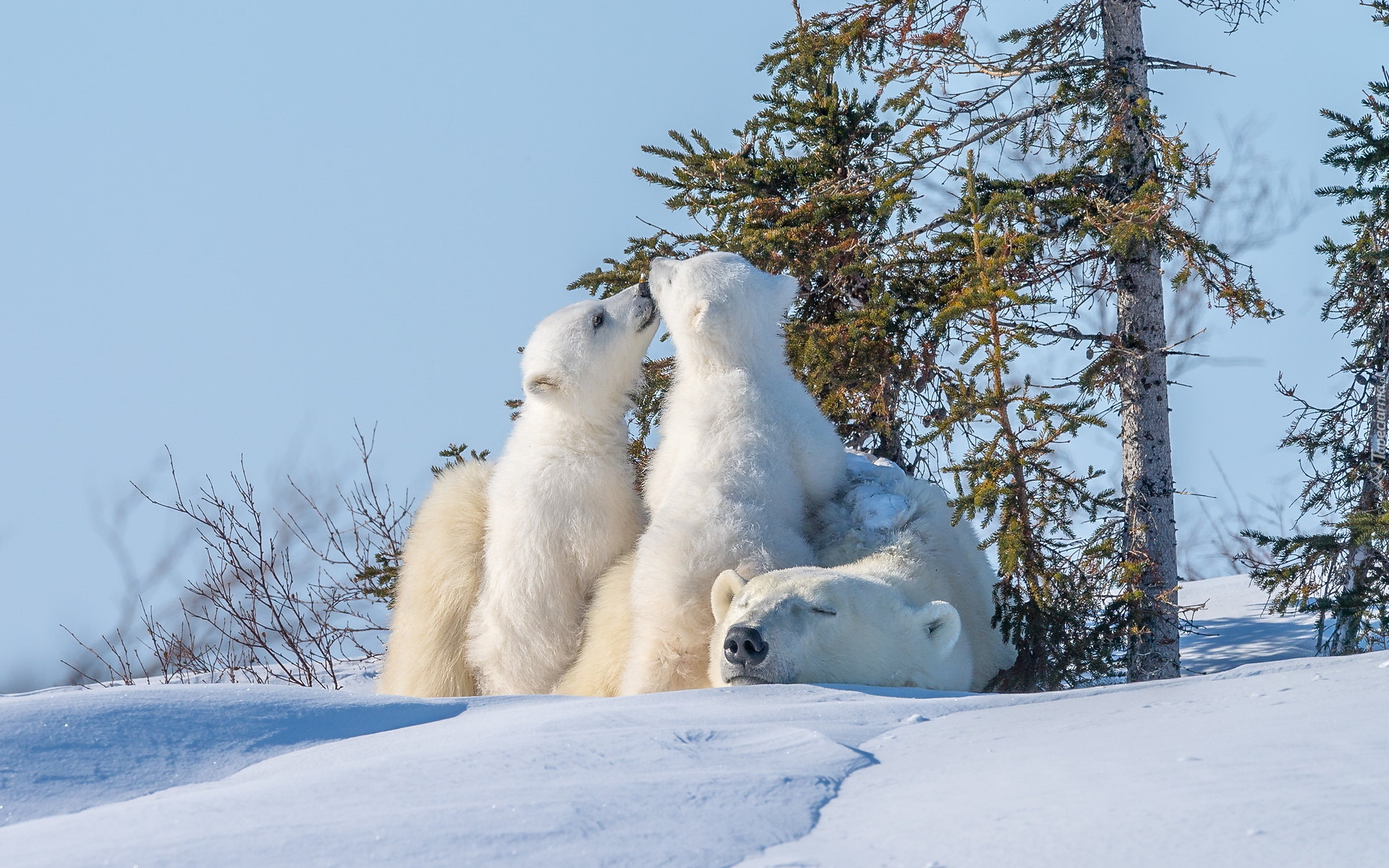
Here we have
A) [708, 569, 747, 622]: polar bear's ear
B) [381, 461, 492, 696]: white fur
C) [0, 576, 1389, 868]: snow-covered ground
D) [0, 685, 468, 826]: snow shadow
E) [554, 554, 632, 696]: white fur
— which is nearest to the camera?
[0, 576, 1389, 868]: snow-covered ground

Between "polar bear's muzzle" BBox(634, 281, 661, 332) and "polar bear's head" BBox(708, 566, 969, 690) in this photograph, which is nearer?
"polar bear's head" BBox(708, 566, 969, 690)

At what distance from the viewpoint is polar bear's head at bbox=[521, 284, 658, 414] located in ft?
15.1

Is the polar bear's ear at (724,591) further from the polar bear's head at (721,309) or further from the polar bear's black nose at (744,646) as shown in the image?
the polar bear's head at (721,309)

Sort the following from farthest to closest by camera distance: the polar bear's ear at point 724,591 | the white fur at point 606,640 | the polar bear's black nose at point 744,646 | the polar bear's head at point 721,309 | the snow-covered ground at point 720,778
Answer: the polar bear's head at point 721,309
the white fur at point 606,640
the polar bear's ear at point 724,591
the polar bear's black nose at point 744,646
the snow-covered ground at point 720,778

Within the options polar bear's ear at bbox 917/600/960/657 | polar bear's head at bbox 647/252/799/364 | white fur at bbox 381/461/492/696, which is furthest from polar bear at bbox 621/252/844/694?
white fur at bbox 381/461/492/696

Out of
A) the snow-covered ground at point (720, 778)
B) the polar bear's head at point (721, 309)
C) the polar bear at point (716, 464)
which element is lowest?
the snow-covered ground at point (720, 778)

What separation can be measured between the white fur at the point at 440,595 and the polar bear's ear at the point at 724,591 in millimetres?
1376

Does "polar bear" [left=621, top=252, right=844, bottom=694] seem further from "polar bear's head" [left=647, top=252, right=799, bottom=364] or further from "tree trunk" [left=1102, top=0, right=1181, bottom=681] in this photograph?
"tree trunk" [left=1102, top=0, right=1181, bottom=681]

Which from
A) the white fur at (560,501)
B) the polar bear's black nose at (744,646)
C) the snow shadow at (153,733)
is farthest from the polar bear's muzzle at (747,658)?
the white fur at (560,501)

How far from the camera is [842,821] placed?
1.96 meters

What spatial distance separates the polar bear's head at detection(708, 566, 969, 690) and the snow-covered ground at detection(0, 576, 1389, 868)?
1.11 feet

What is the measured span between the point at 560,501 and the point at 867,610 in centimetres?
136

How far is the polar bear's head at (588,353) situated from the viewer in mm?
4602

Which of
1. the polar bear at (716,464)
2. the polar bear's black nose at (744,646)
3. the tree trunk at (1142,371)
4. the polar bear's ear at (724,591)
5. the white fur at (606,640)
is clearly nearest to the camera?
the polar bear's black nose at (744,646)
